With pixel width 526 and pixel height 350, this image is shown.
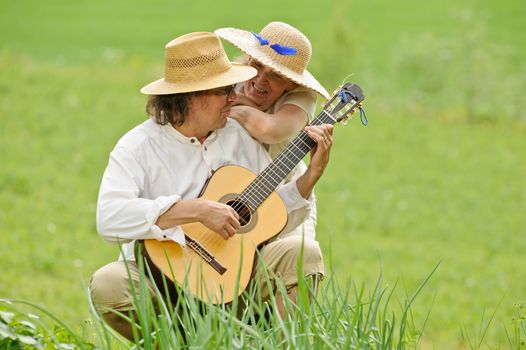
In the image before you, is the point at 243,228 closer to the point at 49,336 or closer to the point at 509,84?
the point at 49,336

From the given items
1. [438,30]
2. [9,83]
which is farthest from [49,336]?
[438,30]

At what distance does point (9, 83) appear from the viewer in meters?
13.3

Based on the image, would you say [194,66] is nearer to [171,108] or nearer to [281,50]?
[171,108]

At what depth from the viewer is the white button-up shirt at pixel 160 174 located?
3945 millimetres

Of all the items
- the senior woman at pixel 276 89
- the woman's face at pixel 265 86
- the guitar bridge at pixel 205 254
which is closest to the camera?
the guitar bridge at pixel 205 254

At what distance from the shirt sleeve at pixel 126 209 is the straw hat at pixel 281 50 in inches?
28.9

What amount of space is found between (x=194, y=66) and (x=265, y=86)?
15.8 inches

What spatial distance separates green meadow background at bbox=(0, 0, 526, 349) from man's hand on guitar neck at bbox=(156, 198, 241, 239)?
0.75 meters

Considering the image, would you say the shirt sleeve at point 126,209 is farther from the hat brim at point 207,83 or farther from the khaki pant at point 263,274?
the hat brim at point 207,83

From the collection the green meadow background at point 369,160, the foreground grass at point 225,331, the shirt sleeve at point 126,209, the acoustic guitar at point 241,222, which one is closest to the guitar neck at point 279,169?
the acoustic guitar at point 241,222

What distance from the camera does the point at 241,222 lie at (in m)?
4.20

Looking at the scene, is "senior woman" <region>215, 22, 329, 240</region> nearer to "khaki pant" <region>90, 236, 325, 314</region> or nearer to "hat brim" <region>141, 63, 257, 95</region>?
"hat brim" <region>141, 63, 257, 95</region>

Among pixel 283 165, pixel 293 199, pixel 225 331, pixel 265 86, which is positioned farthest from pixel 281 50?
pixel 225 331

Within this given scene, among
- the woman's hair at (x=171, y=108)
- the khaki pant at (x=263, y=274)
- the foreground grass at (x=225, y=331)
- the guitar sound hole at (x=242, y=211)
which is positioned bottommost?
the khaki pant at (x=263, y=274)
